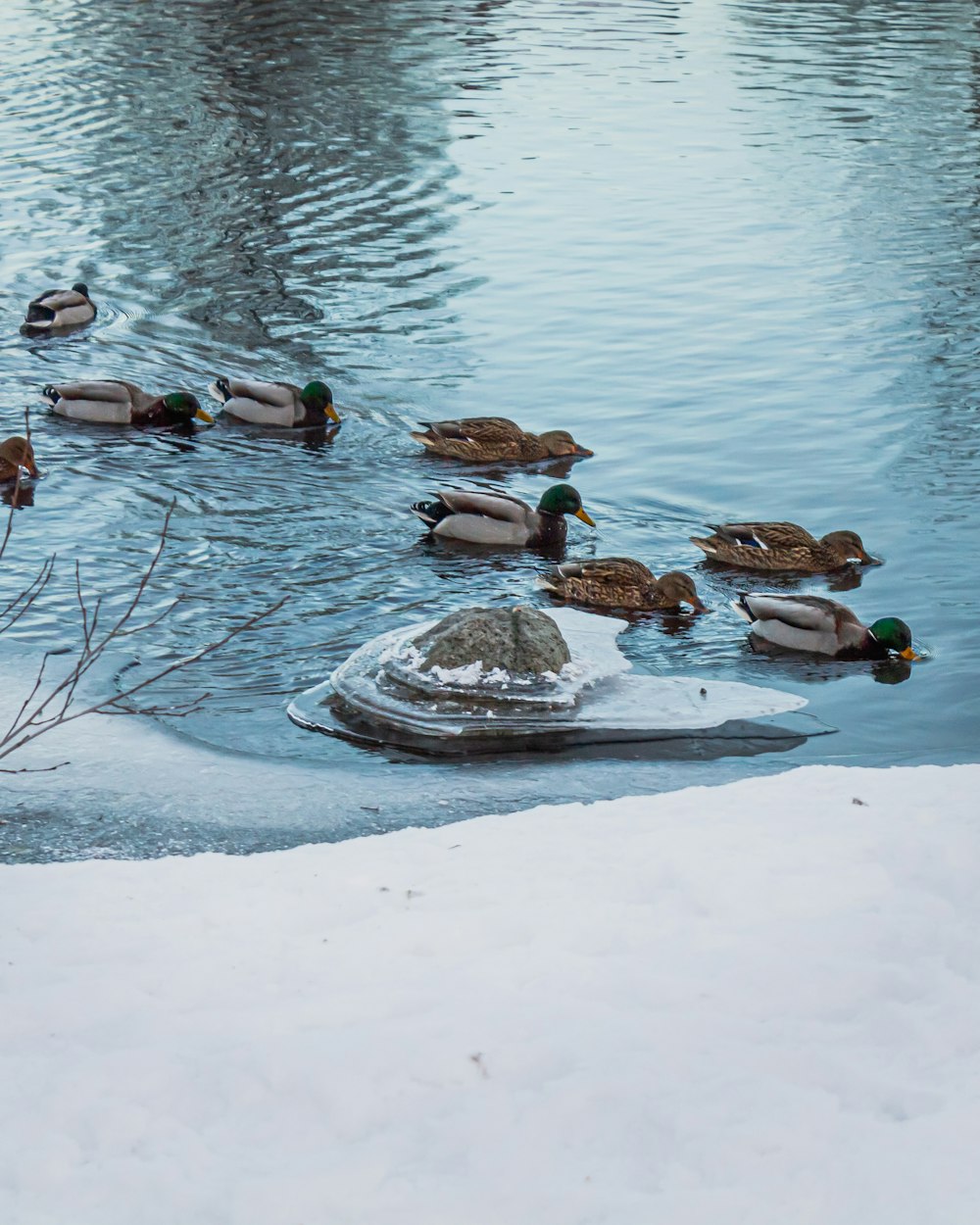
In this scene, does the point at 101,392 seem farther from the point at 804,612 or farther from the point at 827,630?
the point at 827,630

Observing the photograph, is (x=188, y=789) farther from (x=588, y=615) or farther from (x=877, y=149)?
(x=877, y=149)

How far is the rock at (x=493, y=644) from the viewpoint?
834 cm

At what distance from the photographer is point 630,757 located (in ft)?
25.1

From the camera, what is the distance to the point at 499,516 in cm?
1080

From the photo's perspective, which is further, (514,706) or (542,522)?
(542,522)

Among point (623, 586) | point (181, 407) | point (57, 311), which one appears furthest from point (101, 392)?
point (623, 586)

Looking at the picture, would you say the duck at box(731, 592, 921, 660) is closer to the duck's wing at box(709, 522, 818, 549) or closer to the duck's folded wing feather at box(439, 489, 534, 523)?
the duck's wing at box(709, 522, 818, 549)

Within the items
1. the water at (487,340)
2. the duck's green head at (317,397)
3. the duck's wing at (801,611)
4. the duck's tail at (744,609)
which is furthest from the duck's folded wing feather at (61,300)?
the duck's wing at (801,611)

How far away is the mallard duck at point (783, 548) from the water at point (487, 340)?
23cm

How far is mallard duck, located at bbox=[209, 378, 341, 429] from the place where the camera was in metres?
13.0

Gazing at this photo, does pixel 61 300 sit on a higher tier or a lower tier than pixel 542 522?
higher

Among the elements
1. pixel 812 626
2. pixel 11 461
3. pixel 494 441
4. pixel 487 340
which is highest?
pixel 11 461

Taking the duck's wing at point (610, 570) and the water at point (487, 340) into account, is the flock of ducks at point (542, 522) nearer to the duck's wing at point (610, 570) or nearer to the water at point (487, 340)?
the duck's wing at point (610, 570)

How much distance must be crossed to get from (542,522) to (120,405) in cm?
399
